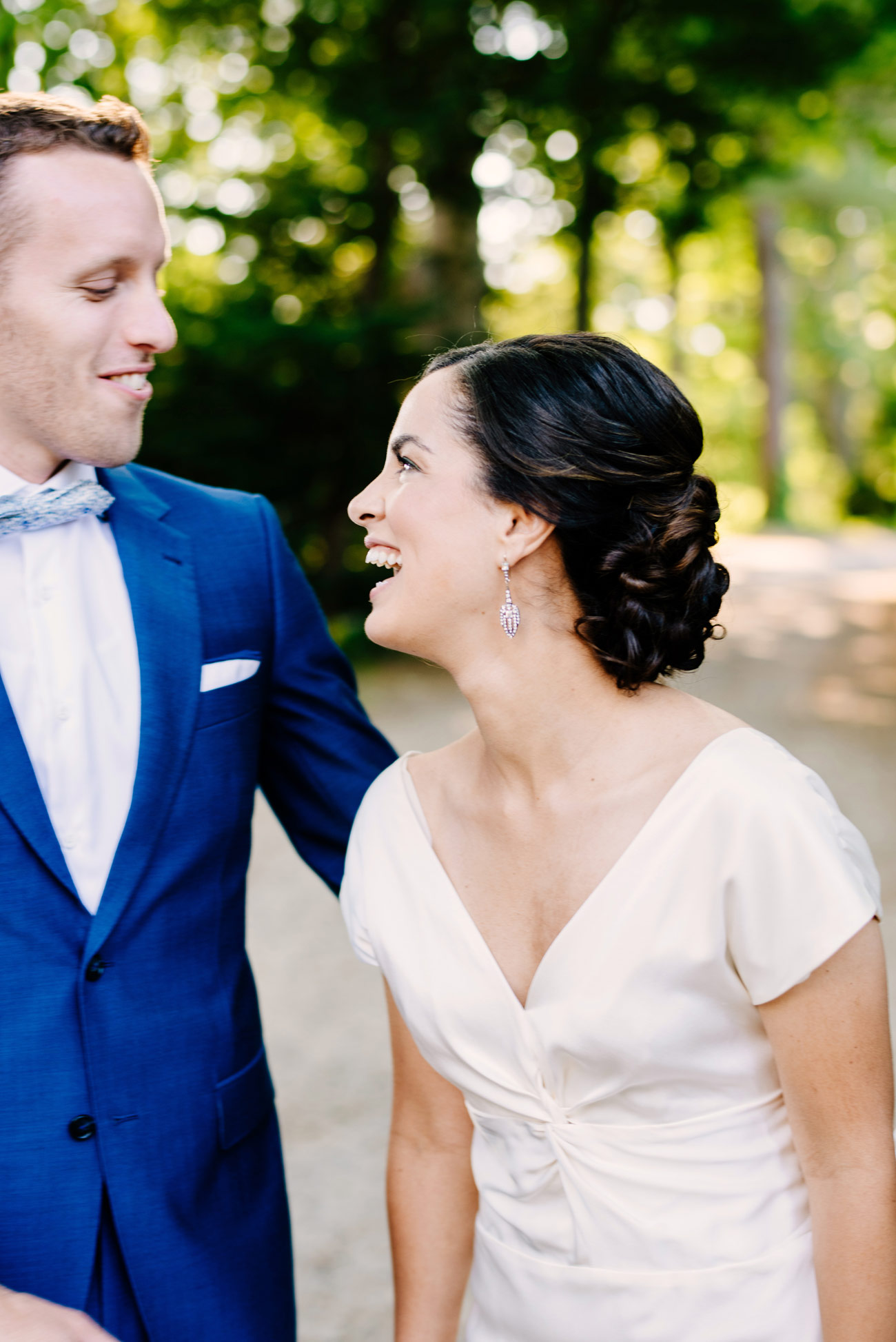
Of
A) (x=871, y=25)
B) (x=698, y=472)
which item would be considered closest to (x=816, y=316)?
(x=871, y=25)

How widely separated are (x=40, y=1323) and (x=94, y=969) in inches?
18.6

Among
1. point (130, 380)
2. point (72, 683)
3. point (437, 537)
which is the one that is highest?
point (130, 380)

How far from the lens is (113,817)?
187cm

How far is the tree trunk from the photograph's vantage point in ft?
91.9

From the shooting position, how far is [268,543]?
7.18 feet

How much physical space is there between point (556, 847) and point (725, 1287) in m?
0.68

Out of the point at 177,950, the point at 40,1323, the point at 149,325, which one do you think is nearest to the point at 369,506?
the point at 149,325

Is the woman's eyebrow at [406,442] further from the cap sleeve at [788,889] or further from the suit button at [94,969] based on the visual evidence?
the suit button at [94,969]

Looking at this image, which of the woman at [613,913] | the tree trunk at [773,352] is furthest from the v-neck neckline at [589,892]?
the tree trunk at [773,352]

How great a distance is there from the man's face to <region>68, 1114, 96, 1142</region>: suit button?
1.04 meters

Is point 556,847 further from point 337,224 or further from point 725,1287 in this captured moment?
point 337,224

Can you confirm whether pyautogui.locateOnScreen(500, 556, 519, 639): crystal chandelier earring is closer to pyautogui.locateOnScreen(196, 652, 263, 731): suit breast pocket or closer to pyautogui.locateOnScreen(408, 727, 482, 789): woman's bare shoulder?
pyautogui.locateOnScreen(408, 727, 482, 789): woman's bare shoulder

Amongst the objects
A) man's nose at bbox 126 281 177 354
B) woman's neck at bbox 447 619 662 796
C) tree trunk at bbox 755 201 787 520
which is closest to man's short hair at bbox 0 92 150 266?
man's nose at bbox 126 281 177 354

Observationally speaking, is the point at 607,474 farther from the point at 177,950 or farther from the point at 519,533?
the point at 177,950
